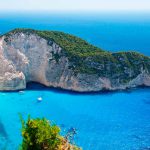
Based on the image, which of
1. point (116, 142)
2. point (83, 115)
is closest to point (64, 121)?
point (83, 115)

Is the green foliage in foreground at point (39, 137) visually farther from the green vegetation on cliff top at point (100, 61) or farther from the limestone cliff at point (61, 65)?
the green vegetation on cliff top at point (100, 61)

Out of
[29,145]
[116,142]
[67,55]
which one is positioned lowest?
[116,142]

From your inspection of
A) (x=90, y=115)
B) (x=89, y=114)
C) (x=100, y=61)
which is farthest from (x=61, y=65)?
(x=90, y=115)

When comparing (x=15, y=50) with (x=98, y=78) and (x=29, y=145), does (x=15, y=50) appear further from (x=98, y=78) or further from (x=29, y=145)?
(x=29, y=145)

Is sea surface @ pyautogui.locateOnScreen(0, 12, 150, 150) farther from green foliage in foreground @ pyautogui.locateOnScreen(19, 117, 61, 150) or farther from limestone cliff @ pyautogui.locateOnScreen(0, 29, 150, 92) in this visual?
green foliage in foreground @ pyautogui.locateOnScreen(19, 117, 61, 150)

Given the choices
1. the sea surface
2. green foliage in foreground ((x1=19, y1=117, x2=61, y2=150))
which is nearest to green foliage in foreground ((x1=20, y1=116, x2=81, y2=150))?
green foliage in foreground ((x1=19, y1=117, x2=61, y2=150))

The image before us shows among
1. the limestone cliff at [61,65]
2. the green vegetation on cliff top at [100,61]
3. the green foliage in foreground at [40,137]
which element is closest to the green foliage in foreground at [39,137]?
the green foliage in foreground at [40,137]
